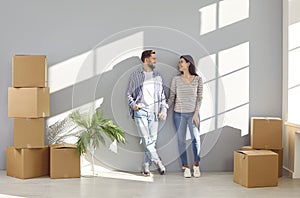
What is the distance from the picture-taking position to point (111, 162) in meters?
5.44

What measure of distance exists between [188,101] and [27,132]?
66.1 inches

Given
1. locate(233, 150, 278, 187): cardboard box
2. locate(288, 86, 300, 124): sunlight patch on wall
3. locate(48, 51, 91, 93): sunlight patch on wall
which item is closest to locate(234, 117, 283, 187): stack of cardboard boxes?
locate(233, 150, 278, 187): cardboard box

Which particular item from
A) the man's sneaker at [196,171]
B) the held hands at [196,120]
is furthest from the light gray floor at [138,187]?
the held hands at [196,120]

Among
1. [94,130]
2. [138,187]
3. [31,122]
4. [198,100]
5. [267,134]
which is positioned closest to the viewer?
[138,187]

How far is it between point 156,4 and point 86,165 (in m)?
1.90

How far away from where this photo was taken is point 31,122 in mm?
5059

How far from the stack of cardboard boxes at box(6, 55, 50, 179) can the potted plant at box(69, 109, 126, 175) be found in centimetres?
38

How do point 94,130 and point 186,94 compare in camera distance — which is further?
point 186,94

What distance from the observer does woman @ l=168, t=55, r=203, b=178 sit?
17.5 ft

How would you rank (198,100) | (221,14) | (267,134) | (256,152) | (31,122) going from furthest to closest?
(221,14) → (198,100) → (267,134) → (31,122) → (256,152)

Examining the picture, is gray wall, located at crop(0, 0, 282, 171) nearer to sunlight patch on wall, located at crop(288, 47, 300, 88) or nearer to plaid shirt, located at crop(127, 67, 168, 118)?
plaid shirt, located at crop(127, 67, 168, 118)

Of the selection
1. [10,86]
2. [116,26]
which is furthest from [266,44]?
[10,86]

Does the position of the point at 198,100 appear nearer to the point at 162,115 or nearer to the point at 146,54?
the point at 162,115

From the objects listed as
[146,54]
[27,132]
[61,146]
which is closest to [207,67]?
[146,54]
